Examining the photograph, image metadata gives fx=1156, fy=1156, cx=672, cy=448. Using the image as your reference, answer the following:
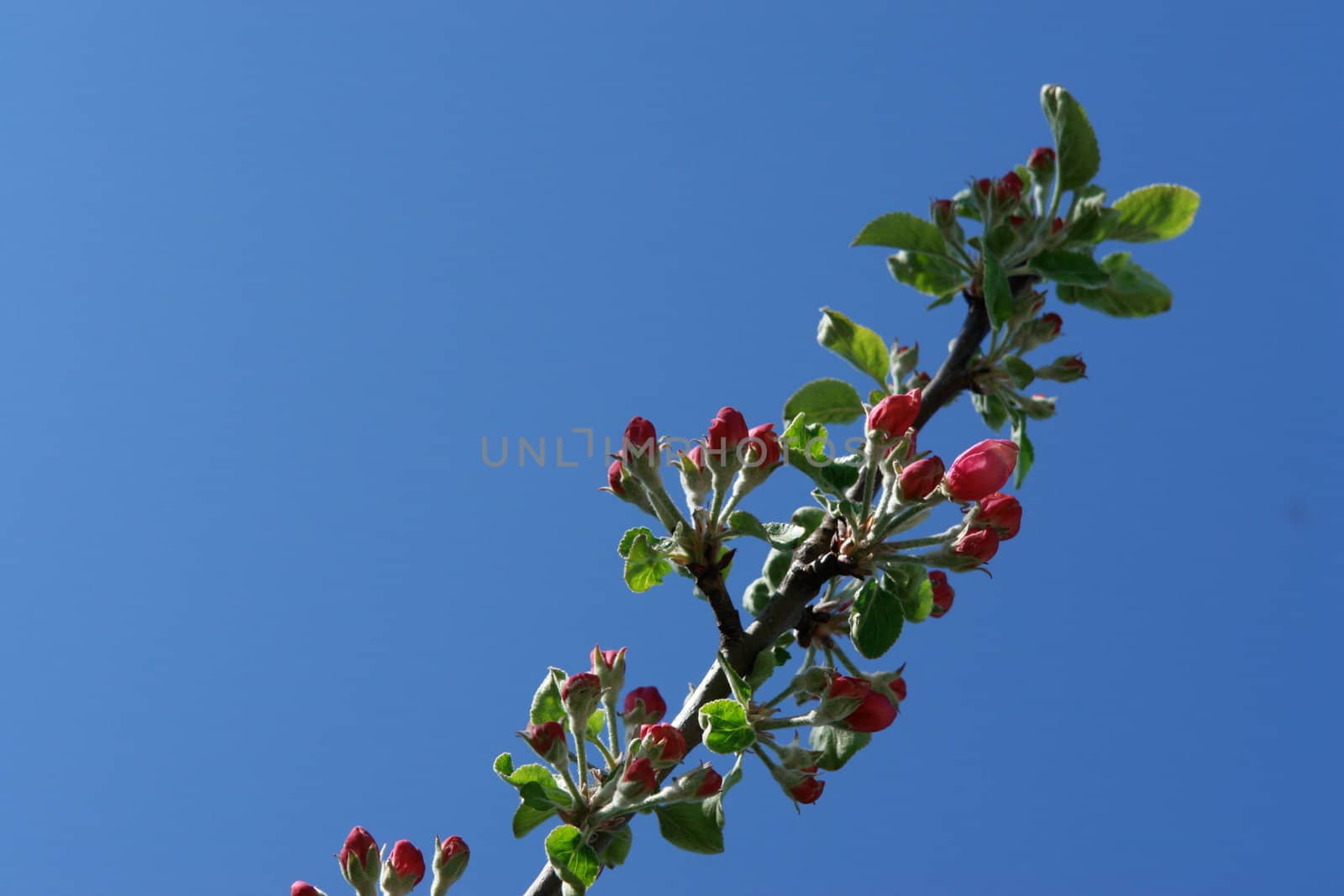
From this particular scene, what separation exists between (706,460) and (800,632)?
0.45 meters

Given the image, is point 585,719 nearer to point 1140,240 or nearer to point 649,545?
point 649,545

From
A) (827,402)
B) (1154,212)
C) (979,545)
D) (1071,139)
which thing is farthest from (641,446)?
(1154,212)

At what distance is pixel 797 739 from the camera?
84.5 inches

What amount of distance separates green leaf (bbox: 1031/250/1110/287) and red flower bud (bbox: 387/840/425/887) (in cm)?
188

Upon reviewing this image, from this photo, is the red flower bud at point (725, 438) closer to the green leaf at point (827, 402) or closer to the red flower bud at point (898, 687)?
the red flower bud at point (898, 687)

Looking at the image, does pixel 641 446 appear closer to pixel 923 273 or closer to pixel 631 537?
pixel 631 537

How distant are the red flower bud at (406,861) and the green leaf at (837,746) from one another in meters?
0.79

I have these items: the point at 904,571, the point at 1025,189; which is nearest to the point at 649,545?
the point at 904,571

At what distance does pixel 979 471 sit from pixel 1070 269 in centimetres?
86

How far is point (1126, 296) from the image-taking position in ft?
9.93

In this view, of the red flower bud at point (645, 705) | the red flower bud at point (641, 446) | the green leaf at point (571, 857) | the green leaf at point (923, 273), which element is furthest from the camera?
the green leaf at point (923, 273)

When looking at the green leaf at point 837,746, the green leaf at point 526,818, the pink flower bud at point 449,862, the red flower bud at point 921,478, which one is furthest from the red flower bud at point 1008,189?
the pink flower bud at point 449,862

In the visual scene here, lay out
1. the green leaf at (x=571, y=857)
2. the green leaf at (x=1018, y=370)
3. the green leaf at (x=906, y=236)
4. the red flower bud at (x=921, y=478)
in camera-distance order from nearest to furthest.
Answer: the green leaf at (x=571, y=857) → the red flower bud at (x=921, y=478) → the green leaf at (x=1018, y=370) → the green leaf at (x=906, y=236)

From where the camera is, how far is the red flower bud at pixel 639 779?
1.99m
